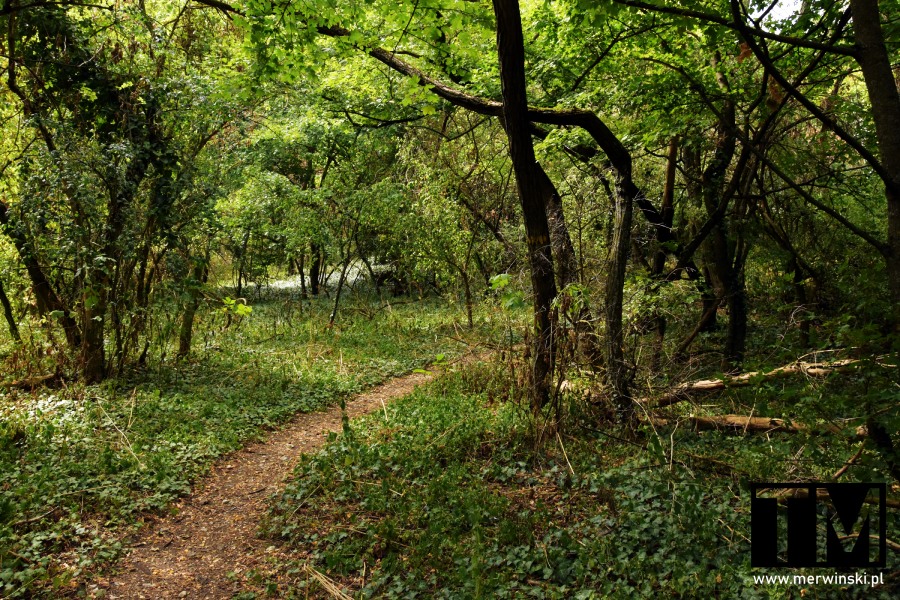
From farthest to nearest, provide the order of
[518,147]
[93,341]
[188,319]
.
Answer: [188,319] → [93,341] → [518,147]

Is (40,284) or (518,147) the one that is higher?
(518,147)

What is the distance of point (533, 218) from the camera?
664cm

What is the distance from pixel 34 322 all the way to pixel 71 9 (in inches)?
217

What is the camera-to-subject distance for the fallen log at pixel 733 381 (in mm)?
4430

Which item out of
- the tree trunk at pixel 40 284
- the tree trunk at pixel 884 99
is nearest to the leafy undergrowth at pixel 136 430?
the tree trunk at pixel 40 284

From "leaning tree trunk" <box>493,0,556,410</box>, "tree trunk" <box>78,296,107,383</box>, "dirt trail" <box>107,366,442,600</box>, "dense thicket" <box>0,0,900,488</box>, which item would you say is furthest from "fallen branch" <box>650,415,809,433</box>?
"tree trunk" <box>78,296,107,383</box>

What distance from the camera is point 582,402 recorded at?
259 inches

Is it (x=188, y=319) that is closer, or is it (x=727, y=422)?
(x=727, y=422)

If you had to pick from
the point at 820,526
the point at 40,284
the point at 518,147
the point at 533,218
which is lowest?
the point at 820,526

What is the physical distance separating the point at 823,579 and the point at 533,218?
4.38 metres

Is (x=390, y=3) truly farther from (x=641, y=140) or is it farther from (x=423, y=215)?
(x=423, y=215)

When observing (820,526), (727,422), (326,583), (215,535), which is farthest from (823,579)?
(215,535)

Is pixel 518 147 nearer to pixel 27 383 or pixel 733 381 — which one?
pixel 733 381

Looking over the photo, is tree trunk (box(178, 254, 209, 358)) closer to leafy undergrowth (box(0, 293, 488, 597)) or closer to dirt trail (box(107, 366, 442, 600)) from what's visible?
leafy undergrowth (box(0, 293, 488, 597))
